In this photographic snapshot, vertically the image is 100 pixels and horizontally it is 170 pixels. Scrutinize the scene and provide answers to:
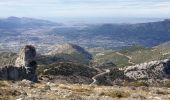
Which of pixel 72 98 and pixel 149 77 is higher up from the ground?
pixel 72 98

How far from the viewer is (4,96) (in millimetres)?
24594

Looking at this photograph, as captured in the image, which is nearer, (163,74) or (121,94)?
(121,94)

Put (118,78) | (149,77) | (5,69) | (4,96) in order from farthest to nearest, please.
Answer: (149,77), (118,78), (5,69), (4,96)

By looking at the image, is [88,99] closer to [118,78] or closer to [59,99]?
[59,99]

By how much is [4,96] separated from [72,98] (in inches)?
172

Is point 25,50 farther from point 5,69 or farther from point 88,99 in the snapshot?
point 88,99

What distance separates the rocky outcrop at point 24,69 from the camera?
285ft

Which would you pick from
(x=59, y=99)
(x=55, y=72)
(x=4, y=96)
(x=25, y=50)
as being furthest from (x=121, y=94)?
(x=55, y=72)

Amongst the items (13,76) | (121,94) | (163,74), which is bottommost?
(163,74)

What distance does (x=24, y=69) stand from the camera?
307 feet

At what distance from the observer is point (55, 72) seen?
157 m

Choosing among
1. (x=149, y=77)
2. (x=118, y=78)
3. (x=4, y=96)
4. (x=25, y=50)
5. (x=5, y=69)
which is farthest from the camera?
(x=149, y=77)

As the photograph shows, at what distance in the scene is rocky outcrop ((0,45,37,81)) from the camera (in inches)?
3425

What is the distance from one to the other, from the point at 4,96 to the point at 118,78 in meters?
152
